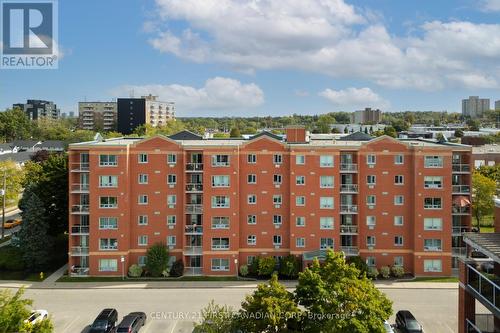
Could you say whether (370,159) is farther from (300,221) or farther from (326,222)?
(300,221)

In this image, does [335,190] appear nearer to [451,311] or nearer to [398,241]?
[398,241]

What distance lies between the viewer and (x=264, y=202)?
4500 cm

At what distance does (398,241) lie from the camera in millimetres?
44750

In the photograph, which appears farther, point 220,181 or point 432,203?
point 220,181

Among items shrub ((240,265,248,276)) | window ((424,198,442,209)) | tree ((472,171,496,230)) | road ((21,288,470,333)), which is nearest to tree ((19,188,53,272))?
road ((21,288,470,333))

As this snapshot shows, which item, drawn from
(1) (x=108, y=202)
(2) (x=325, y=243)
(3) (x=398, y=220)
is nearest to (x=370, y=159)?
(3) (x=398, y=220)

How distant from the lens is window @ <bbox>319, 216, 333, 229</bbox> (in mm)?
44375

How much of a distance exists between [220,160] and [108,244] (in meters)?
12.3

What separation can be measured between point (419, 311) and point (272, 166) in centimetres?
1706

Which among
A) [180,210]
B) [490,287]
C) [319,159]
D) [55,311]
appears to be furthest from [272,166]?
[490,287]

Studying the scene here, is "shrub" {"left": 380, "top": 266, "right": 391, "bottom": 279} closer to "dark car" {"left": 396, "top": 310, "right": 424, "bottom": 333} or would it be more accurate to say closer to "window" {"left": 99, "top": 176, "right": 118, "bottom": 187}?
"dark car" {"left": 396, "top": 310, "right": 424, "bottom": 333}

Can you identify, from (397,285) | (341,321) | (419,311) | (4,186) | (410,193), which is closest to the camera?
(341,321)

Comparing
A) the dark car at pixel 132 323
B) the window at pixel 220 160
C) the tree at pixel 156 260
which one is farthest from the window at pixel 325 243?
the dark car at pixel 132 323

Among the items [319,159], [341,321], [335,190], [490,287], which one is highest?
[319,159]
